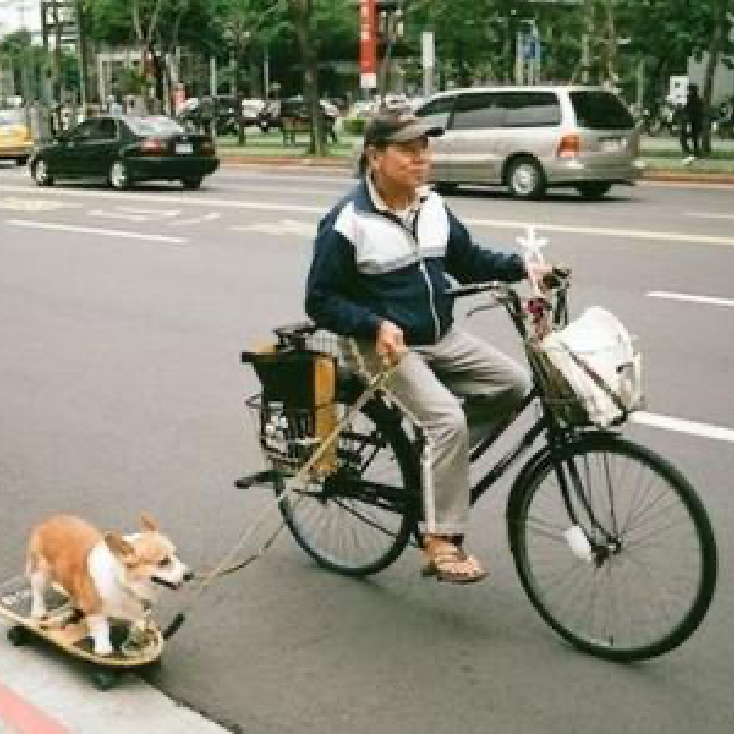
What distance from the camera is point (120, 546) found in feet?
12.0

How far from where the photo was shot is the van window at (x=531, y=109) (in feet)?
64.5

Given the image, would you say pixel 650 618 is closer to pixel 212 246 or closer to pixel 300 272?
pixel 300 272

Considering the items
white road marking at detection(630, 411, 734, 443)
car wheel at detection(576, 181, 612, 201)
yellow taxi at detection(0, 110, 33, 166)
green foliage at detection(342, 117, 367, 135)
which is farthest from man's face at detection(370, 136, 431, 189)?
green foliage at detection(342, 117, 367, 135)

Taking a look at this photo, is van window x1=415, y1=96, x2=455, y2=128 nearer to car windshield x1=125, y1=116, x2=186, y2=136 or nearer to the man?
car windshield x1=125, y1=116, x2=186, y2=136

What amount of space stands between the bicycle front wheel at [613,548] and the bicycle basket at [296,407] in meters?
0.71

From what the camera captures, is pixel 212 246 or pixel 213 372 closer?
pixel 213 372

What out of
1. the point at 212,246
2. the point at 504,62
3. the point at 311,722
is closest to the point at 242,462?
the point at 311,722

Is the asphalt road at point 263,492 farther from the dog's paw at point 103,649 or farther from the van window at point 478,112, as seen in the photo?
the van window at point 478,112

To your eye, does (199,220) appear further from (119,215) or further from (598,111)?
(598,111)

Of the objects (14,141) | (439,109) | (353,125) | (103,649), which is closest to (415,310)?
(103,649)

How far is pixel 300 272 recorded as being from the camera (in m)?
12.3

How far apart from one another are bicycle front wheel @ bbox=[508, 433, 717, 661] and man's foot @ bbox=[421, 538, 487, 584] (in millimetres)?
153

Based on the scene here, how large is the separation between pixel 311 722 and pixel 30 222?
50.3 ft

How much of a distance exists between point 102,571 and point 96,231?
43.7 feet
